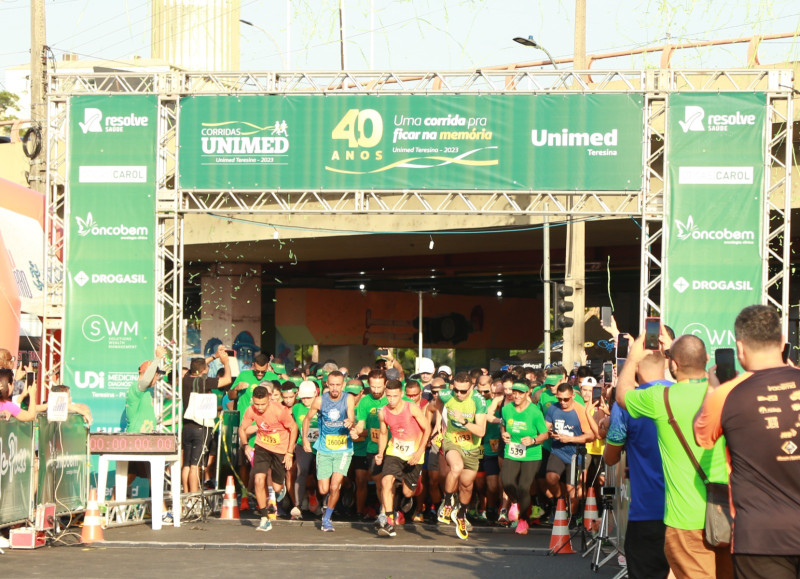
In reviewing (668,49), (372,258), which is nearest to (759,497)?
(668,49)

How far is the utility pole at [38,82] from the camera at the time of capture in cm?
2128

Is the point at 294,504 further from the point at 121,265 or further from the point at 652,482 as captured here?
the point at 652,482

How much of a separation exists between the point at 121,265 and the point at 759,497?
13.0 m

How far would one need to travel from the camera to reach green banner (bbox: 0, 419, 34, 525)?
11.5 m

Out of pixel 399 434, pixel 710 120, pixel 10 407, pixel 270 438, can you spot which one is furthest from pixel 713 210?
pixel 10 407

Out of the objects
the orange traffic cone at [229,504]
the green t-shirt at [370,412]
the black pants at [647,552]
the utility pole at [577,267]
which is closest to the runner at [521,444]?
the green t-shirt at [370,412]

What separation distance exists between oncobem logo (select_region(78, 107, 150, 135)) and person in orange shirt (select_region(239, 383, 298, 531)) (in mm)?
4529

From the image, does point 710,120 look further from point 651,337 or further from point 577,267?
point 651,337

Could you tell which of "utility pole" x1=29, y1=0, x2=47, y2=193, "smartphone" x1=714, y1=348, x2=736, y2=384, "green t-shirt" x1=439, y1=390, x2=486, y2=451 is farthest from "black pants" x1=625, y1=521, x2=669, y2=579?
"utility pole" x1=29, y1=0, x2=47, y2=193

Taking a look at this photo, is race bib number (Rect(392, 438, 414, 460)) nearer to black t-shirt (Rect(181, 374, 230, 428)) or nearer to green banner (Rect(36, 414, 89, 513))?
black t-shirt (Rect(181, 374, 230, 428))

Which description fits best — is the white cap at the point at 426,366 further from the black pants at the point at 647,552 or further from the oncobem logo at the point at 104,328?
the black pants at the point at 647,552

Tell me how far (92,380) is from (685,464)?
11.8 metres

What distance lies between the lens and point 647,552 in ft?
23.3

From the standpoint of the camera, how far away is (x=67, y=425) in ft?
43.6
